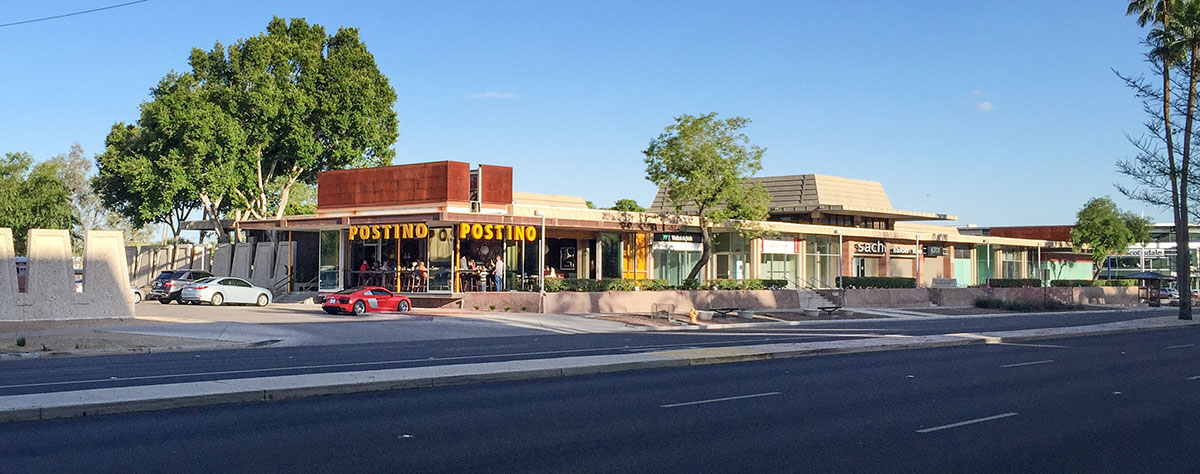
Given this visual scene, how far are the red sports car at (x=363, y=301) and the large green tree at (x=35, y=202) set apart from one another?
40.0m

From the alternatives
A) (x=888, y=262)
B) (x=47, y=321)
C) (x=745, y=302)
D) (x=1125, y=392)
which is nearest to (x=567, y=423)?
(x=1125, y=392)

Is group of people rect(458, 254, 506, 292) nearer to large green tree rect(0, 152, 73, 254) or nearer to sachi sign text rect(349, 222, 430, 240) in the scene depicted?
sachi sign text rect(349, 222, 430, 240)

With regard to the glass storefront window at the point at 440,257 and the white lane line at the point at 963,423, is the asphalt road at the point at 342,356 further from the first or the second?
the white lane line at the point at 963,423

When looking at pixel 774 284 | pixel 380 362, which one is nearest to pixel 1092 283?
pixel 774 284

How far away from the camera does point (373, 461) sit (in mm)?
A: 9625

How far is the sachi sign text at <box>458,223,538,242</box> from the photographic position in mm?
40781

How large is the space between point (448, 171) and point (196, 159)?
1656 cm

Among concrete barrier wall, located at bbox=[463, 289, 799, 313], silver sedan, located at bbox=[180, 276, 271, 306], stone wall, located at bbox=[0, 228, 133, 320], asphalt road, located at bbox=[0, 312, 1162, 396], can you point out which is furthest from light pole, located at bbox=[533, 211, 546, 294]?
stone wall, located at bbox=[0, 228, 133, 320]

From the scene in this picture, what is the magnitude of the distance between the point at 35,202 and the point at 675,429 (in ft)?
221

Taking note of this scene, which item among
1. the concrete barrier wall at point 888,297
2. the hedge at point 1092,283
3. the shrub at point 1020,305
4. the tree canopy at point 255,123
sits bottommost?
the shrub at point 1020,305

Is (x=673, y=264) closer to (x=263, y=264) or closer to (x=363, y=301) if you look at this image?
(x=363, y=301)

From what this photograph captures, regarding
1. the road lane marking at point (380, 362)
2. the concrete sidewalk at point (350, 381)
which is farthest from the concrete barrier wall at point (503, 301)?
the concrete sidewalk at point (350, 381)

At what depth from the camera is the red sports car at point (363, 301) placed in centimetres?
3728

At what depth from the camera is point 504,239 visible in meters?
43.1
